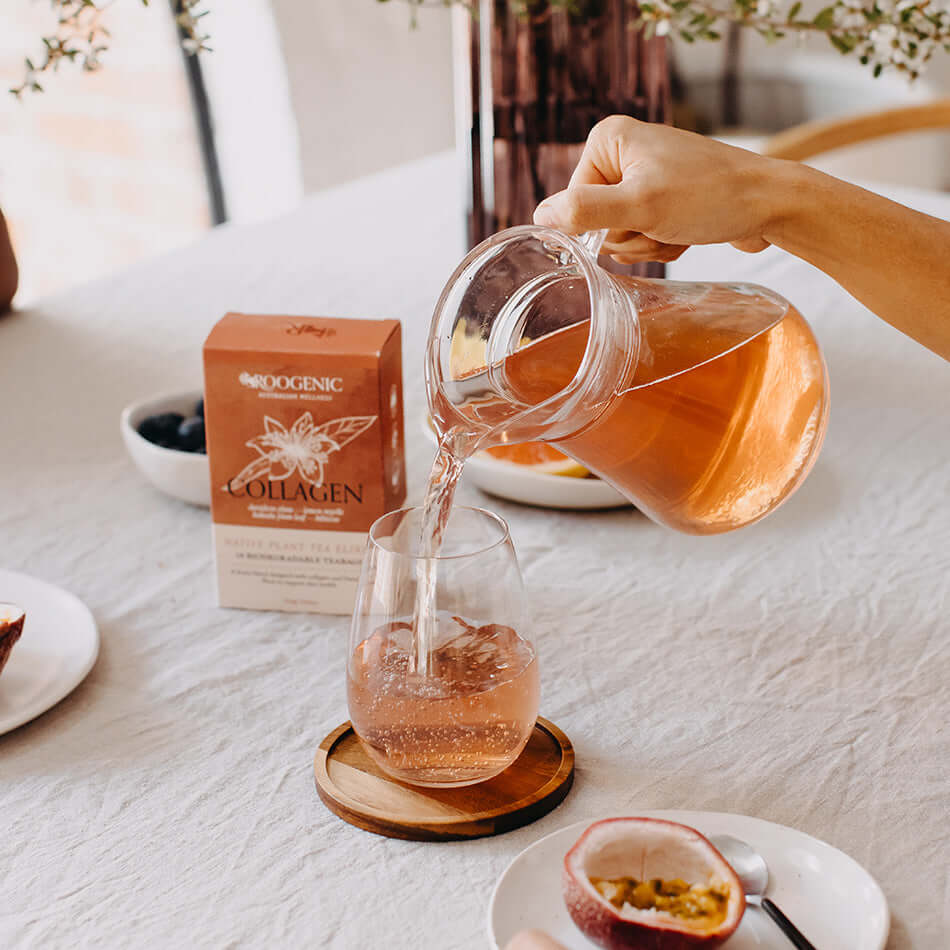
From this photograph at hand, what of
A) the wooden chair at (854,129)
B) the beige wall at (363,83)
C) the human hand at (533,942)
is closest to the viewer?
the human hand at (533,942)

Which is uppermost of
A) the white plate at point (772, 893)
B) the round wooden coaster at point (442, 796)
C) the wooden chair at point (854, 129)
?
the white plate at point (772, 893)

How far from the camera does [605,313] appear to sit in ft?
2.10

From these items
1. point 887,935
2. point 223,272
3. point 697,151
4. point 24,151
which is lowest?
point 24,151

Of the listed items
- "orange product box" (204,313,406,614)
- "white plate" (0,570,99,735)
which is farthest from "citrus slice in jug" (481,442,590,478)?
"white plate" (0,570,99,735)

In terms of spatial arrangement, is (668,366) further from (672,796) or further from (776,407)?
(672,796)

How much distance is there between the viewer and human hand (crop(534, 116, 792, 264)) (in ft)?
2.34

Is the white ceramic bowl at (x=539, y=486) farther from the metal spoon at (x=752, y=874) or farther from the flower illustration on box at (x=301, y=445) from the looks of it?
the metal spoon at (x=752, y=874)

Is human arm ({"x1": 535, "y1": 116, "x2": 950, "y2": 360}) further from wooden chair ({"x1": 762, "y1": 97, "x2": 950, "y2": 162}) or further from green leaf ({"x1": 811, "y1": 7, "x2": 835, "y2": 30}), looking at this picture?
wooden chair ({"x1": 762, "y1": 97, "x2": 950, "y2": 162})

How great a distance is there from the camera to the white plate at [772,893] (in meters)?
0.56

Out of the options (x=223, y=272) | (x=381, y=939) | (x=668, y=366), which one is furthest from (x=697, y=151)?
(x=223, y=272)

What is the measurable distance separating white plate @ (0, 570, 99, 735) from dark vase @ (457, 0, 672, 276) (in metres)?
0.57

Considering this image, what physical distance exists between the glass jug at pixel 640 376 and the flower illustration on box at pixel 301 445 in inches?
6.2

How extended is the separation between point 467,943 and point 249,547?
38 cm

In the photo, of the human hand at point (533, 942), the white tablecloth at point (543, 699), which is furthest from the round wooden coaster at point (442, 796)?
the human hand at point (533, 942)
